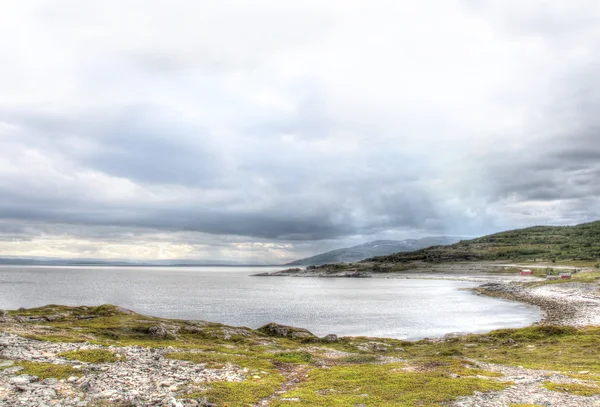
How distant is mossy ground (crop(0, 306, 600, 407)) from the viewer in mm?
20859

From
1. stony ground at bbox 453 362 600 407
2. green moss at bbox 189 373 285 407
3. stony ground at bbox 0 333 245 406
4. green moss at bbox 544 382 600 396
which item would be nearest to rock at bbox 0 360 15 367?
stony ground at bbox 0 333 245 406

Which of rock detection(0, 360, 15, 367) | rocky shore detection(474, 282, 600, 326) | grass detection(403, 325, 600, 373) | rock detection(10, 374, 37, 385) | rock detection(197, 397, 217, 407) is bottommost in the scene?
rocky shore detection(474, 282, 600, 326)

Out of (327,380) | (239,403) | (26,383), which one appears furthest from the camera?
(327,380)

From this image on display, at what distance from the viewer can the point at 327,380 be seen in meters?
24.5

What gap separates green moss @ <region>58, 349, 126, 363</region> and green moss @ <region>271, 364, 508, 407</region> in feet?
44.3

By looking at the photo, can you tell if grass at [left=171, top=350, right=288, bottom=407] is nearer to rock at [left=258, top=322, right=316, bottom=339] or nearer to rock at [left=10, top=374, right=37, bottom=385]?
rock at [left=10, top=374, right=37, bottom=385]

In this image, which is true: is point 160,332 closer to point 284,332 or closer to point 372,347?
point 284,332

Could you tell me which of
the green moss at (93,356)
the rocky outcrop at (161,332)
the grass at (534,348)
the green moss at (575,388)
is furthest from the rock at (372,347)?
the green moss at (93,356)

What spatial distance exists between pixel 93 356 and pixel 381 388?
64.0 feet

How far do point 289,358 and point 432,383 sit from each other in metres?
14.3

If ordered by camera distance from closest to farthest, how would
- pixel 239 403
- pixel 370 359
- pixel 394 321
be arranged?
pixel 239 403
pixel 370 359
pixel 394 321

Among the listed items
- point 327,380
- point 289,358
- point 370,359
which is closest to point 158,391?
point 327,380

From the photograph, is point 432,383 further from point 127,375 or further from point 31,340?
point 31,340

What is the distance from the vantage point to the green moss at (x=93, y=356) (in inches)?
1038
